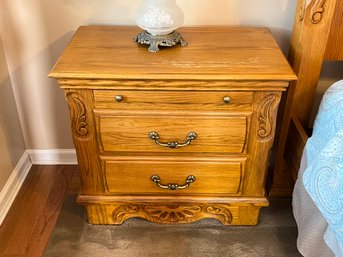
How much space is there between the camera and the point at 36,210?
1591 millimetres

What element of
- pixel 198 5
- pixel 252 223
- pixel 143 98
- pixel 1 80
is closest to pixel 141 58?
pixel 143 98

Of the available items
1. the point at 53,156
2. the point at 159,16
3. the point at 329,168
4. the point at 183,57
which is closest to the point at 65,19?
the point at 159,16

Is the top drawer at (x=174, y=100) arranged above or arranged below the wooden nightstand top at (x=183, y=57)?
below

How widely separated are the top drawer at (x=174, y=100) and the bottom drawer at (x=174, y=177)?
22 cm

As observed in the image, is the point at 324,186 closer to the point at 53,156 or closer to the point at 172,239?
the point at 172,239

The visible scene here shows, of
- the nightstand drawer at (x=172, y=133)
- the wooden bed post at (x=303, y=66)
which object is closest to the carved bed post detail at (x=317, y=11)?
the wooden bed post at (x=303, y=66)

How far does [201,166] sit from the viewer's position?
4.30 ft

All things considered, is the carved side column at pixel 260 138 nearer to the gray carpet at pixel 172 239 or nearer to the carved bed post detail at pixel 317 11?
the gray carpet at pixel 172 239

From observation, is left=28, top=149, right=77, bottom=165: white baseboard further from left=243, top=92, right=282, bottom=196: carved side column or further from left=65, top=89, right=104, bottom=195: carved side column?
left=243, top=92, right=282, bottom=196: carved side column

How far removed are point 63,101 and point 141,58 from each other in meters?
0.64

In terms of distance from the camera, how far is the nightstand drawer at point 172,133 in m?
1.21

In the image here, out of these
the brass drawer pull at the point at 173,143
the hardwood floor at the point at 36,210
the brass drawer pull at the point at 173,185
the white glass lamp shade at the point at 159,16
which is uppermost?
the white glass lamp shade at the point at 159,16

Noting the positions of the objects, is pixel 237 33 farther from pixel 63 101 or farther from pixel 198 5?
pixel 63 101

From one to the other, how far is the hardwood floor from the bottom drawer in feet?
1.22
